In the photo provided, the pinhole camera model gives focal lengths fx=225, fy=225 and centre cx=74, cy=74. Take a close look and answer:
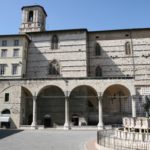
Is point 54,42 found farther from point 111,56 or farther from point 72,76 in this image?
point 111,56

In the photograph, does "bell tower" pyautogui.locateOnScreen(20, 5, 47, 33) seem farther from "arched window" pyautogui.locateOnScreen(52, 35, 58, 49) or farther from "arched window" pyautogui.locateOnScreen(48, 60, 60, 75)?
"arched window" pyautogui.locateOnScreen(48, 60, 60, 75)

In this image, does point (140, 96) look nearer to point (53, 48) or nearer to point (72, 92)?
point (72, 92)

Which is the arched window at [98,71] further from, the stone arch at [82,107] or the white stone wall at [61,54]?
the stone arch at [82,107]

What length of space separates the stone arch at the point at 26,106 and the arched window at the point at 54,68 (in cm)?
521

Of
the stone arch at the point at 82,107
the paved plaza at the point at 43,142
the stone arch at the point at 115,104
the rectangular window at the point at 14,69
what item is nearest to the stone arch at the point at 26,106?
the rectangular window at the point at 14,69

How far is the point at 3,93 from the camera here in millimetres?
32594

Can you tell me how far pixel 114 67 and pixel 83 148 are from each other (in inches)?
900

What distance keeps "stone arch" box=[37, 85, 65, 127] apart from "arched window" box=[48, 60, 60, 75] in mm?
3266

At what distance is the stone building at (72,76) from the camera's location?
31.8 metres

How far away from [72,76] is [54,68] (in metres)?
3.44

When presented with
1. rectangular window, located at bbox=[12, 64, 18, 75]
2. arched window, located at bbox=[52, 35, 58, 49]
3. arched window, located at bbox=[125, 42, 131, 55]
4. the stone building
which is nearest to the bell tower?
the stone building

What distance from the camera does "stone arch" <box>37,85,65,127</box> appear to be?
3431cm

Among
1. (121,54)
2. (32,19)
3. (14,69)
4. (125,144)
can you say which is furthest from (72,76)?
(125,144)

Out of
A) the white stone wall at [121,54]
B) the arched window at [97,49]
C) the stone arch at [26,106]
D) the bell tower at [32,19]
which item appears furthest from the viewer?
the bell tower at [32,19]
